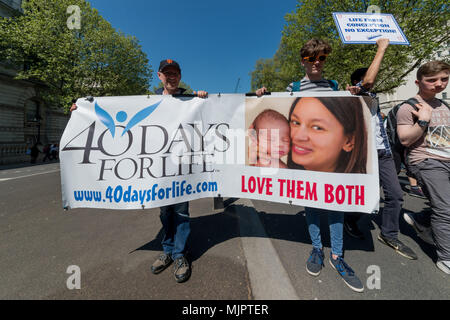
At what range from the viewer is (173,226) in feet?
7.27

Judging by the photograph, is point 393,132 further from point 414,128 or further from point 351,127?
point 351,127

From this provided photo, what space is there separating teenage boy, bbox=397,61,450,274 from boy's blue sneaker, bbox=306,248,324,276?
47.2 inches

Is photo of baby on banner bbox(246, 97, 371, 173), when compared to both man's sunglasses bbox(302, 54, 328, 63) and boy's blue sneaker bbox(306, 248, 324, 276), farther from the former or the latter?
boy's blue sneaker bbox(306, 248, 324, 276)

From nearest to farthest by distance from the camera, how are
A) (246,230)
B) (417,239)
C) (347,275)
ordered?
(347,275)
(417,239)
(246,230)

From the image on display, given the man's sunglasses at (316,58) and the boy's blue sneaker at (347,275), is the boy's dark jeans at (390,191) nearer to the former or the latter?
the boy's blue sneaker at (347,275)

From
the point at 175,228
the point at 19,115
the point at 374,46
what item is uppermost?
the point at 374,46

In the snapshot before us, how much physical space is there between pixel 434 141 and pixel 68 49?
76.0ft

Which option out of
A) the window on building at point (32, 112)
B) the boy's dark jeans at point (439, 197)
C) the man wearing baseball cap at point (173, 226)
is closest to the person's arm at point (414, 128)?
the boy's dark jeans at point (439, 197)

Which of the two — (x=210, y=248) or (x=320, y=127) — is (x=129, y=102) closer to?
(x=210, y=248)

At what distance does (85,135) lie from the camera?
222cm

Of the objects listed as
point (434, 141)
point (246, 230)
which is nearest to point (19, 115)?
point (246, 230)

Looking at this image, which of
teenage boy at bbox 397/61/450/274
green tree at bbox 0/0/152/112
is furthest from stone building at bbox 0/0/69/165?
teenage boy at bbox 397/61/450/274

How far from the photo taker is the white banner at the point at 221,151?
6.68ft
